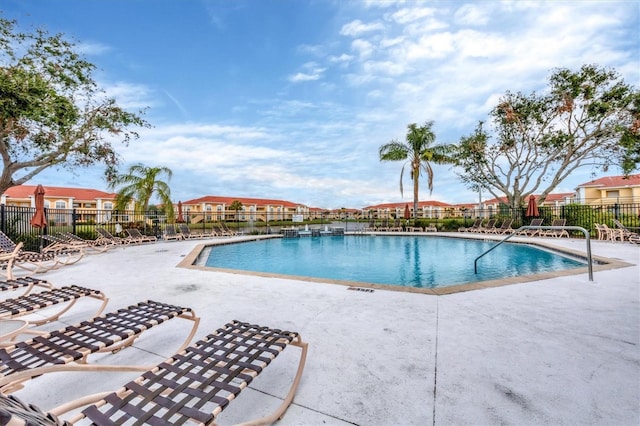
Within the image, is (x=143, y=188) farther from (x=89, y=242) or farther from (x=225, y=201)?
(x=225, y=201)

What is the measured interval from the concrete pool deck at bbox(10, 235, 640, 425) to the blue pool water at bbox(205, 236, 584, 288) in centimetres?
260

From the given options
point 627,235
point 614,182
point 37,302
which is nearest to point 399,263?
point 37,302

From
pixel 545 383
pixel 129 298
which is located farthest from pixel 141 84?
pixel 545 383

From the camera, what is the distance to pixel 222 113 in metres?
18.3

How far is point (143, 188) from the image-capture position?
17484 millimetres

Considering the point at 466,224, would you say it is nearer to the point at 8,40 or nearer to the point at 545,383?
the point at 545,383

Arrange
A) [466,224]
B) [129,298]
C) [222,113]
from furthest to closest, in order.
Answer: [466,224] < [222,113] < [129,298]

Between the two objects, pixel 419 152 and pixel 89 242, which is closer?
pixel 89 242

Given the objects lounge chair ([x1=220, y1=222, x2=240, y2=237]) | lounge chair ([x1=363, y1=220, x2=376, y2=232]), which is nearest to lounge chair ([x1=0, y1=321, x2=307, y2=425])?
lounge chair ([x1=220, y1=222, x2=240, y2=237])

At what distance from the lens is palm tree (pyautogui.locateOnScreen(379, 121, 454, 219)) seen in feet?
67.4

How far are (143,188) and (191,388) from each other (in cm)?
1918

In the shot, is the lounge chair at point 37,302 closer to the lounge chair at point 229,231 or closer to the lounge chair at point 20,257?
the lounge chair at point 20,257

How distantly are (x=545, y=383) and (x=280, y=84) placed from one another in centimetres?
1715

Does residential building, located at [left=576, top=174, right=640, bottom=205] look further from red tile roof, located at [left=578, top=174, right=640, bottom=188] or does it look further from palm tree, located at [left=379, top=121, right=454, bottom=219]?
palm tree, located at [left=379, top=121, right=454, bottom=219]
